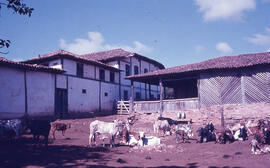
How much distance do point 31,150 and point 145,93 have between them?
76.3 ft

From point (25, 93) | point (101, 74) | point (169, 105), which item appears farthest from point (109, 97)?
point (25, 93)

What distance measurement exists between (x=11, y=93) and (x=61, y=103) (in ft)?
16.5

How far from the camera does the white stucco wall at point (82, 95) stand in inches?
878

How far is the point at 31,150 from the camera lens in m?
10.0

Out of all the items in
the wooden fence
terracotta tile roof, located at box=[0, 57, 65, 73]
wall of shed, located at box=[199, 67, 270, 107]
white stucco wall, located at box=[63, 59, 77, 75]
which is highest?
white stucco wall, located at box=[63, 59, 77, 75]

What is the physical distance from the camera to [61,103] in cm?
2148

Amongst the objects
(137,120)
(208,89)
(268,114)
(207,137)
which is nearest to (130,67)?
(137,120)

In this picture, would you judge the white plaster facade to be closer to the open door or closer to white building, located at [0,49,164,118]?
white building, located at [0,49,164,118]

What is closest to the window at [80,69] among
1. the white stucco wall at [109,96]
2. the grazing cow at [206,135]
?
the white stucco wall at [109,96]

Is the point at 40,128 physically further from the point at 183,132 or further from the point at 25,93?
the point at 25,93

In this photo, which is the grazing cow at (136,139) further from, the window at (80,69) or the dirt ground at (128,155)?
the window at (80,69)

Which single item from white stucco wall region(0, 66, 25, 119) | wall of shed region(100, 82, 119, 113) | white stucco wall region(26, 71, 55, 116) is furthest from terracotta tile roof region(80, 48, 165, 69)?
white stucco wall region(0, 66, 25, 119)

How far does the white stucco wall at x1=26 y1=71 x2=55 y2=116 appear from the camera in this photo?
18469 mm

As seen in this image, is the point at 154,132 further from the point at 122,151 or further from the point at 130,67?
the point at 130,67
